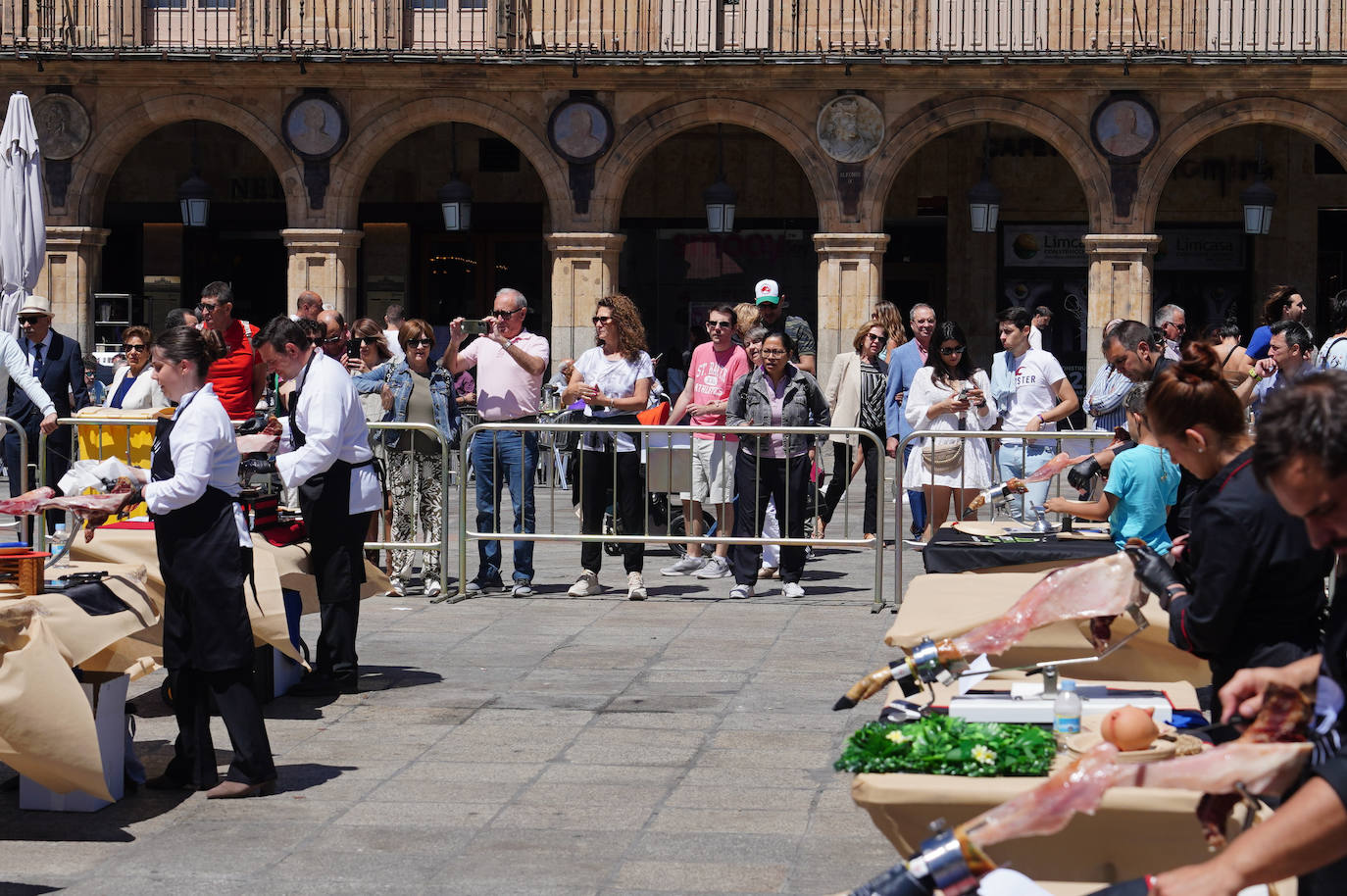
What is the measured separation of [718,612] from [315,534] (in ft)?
10.7

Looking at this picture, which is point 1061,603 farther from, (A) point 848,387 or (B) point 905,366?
(A) point 848,387

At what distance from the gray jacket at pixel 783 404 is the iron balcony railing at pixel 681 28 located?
41.4 ft

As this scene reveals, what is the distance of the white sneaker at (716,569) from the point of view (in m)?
12.6

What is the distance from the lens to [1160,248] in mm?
26438

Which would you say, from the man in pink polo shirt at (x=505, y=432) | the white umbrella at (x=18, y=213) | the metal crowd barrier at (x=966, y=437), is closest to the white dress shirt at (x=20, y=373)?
the white umbrella at (x=18, y=213)

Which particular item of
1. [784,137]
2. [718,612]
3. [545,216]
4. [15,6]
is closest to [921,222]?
[784,137]

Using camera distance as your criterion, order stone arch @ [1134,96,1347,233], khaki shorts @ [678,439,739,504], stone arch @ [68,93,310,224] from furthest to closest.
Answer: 1. stone arch @ [68,93,310,224]
2. stone arch @ [1134,96,1347,233]
3. khaki shorts @ [678,439,739,504]

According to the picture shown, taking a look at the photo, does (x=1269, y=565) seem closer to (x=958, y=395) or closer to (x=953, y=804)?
(x=953, y=804)

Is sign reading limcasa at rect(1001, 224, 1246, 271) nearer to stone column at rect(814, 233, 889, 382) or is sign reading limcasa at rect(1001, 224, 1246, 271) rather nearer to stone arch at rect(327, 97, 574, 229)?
stone column at rect(814, 233, 889, 382)

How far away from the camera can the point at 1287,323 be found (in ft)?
36.5

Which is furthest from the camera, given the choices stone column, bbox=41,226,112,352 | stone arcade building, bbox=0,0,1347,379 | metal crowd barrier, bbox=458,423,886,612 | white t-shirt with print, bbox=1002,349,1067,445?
stone column, bbox=41,226,112,352

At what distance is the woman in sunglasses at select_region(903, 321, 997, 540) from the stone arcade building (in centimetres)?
1156

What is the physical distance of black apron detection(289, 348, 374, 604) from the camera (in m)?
8.47

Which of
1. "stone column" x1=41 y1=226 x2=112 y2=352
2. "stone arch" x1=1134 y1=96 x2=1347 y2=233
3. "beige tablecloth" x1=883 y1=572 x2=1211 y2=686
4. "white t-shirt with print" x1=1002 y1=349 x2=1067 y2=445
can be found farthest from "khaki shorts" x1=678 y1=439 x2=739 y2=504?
"stone column" x1=41 y1=226 x2=112 y2=352
